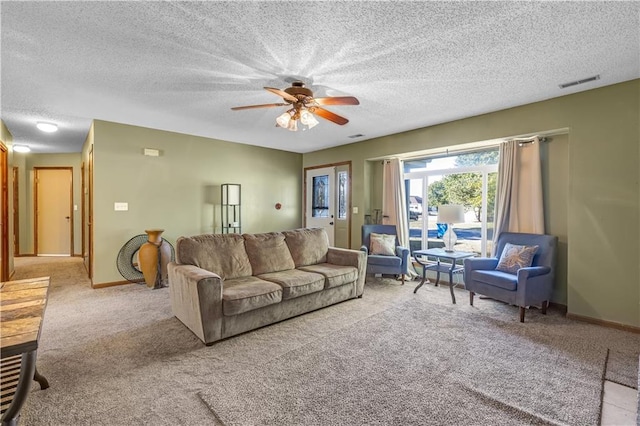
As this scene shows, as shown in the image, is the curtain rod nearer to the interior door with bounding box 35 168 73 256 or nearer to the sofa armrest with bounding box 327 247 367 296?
the sofa armrest with bounding box 327 247 367 296

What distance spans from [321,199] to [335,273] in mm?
3267

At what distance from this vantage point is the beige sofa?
8.89 feet

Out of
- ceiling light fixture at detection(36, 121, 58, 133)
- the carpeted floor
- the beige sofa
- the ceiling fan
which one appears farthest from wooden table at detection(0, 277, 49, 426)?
ceiling light fixture at detection(36, 121, 58, 133)

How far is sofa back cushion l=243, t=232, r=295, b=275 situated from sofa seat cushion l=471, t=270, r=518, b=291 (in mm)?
2263

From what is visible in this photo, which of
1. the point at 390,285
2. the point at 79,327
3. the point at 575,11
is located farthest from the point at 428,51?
the point at 79,327

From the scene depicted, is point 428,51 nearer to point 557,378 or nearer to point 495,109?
point 495,109

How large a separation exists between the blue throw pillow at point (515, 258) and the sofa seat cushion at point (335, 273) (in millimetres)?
1802

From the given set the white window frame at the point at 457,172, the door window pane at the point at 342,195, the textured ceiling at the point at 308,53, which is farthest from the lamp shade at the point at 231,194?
the white window frame at the point at 457,172

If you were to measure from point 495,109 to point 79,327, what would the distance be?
17.7ft

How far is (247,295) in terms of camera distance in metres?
2.82

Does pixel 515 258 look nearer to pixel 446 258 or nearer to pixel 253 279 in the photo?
pixel 446 258

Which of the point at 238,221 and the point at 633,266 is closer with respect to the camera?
the point at 633,266

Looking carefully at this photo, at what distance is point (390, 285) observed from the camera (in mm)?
4781

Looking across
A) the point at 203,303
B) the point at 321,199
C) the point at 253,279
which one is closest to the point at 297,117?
the point at 253,279
